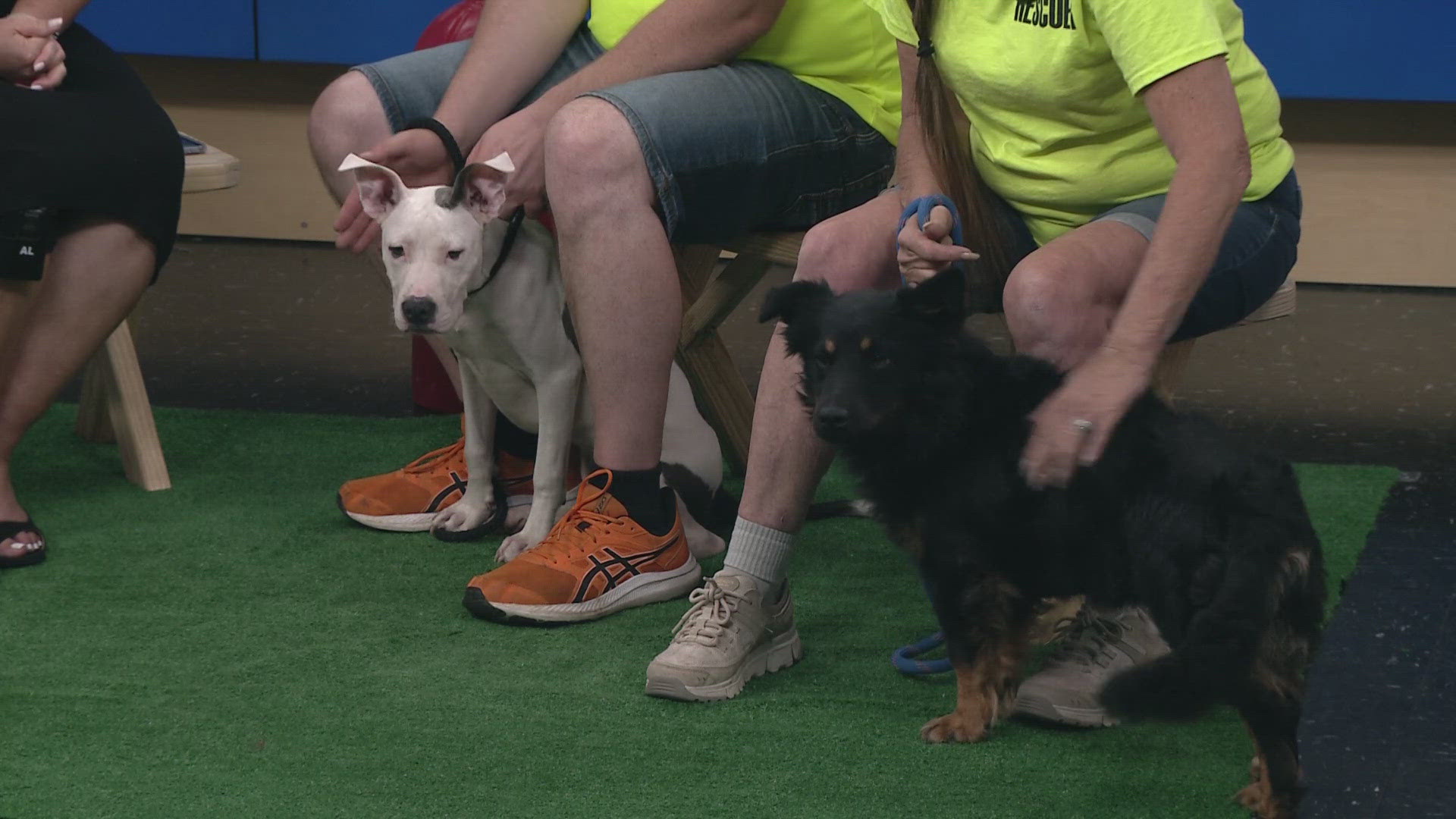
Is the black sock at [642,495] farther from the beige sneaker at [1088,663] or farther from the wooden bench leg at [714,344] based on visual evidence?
→ the beige sneaker at [1088,663]

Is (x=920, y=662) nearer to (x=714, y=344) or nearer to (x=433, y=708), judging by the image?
(x=433, y=708)

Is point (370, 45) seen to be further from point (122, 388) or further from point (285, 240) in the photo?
point (122, 388)

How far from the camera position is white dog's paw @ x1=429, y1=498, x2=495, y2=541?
8.43 feet

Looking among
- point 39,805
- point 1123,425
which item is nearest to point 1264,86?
point 1123,425

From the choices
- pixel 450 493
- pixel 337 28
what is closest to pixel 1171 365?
pixel 450 493

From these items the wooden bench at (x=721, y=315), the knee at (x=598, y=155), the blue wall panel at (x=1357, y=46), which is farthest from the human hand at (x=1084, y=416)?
the blue wall panel at (x=1357, y=46)

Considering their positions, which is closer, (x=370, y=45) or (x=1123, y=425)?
(x=1123, y=425)

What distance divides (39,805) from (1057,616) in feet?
4.13

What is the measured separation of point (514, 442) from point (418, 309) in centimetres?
50

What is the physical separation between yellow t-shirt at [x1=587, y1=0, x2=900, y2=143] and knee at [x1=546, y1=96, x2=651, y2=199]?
12.3 inches

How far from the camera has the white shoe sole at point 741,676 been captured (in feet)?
6.39

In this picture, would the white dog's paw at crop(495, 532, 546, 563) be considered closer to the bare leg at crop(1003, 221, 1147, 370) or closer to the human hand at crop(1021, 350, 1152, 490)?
the bare leg at crop(1003, 221, 1147, 370)

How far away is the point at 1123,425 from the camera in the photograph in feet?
5.37

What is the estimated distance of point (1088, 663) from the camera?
1936 mm
